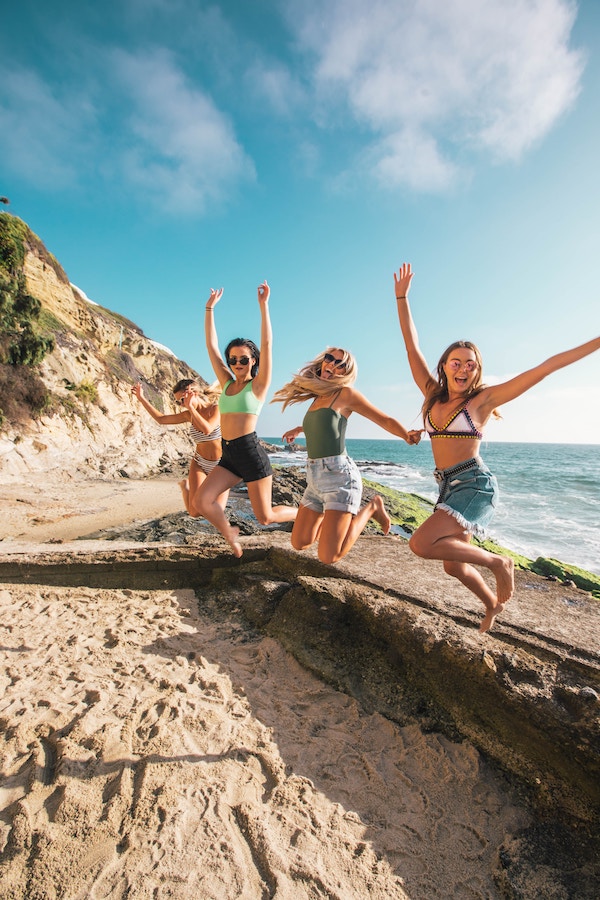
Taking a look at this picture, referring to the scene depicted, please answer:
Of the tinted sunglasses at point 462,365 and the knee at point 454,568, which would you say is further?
the tinted sunglasses at point 462,365

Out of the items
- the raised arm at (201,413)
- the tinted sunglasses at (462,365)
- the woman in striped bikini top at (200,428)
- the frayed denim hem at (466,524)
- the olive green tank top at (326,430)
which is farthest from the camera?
the woman in striped bikini top at (200,428)

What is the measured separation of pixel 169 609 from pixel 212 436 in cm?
212

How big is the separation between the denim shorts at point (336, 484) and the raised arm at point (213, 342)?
1289 millimetres

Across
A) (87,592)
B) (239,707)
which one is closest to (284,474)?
(87,592)

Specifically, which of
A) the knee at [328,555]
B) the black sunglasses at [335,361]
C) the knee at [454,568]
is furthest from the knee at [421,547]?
the black sunglasses at [335,361]

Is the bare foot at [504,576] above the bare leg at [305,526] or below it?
below

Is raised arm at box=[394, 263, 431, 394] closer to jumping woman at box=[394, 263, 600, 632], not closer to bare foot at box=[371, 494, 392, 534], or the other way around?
jumping woman at box=[394, 263, 600, 632]

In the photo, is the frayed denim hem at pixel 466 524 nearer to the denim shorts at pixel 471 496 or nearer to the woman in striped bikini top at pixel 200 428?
the denim shorts at pixel 471 496

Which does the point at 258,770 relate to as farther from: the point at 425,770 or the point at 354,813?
the point at 425,770

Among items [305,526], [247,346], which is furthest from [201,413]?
[305,526]

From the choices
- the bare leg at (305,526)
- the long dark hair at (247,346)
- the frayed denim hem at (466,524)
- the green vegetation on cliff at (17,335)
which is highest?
the green vegetation on cliff at (17,335)

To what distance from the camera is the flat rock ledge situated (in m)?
2.48

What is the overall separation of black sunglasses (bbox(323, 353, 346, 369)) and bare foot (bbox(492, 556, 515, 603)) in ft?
5.81

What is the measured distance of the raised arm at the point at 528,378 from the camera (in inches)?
93.3
